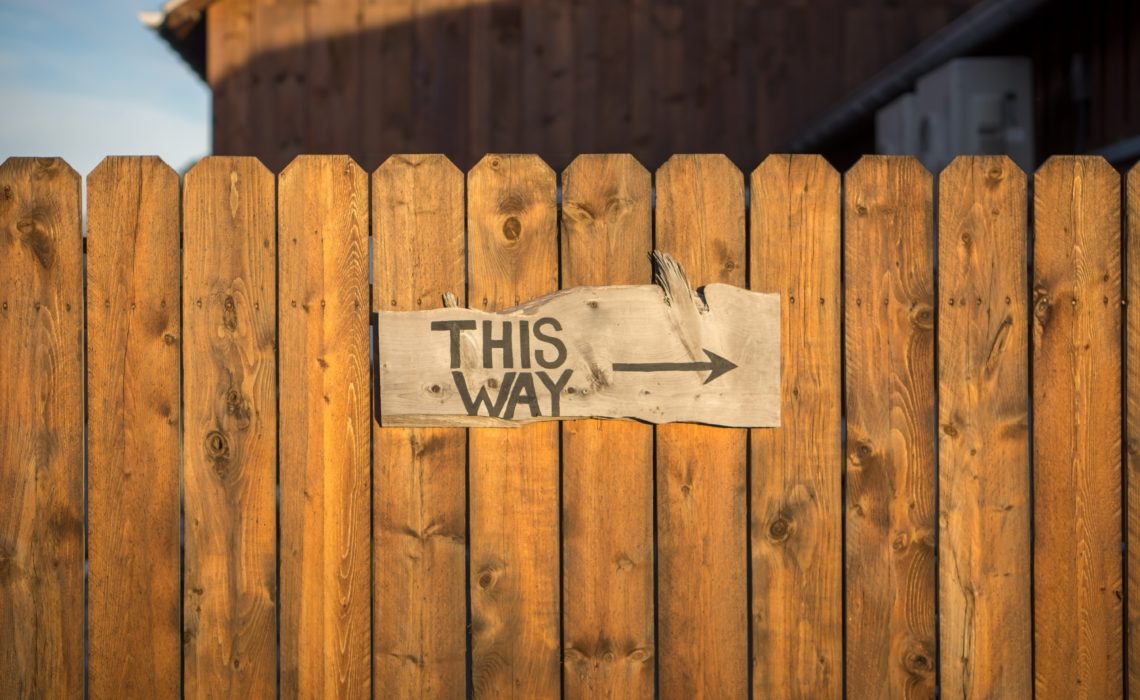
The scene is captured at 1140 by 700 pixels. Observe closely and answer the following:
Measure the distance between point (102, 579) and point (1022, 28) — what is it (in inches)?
190

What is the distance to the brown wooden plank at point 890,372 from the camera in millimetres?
2904

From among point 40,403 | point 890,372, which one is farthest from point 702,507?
point 40,403

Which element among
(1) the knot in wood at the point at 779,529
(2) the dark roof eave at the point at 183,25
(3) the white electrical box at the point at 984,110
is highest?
(2) the dark roof eave at the point at 183,25

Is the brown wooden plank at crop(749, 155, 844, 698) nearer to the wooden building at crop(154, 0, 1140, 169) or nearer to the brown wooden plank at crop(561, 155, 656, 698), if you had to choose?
the brown wooden plank at crop(561, 155, 656, 698)

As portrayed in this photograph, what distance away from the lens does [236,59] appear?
8.48 metres

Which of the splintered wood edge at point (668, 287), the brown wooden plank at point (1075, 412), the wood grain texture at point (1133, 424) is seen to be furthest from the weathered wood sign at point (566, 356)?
the wood grain texture at point (1133, 424)

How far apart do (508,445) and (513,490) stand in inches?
5.1

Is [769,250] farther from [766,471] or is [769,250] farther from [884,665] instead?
[884,665]

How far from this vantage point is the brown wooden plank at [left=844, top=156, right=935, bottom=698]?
2.90 m

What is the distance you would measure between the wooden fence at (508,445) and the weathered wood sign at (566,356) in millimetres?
63

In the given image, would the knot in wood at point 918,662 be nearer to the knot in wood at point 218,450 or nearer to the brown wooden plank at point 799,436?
the brown wooden plank at point 799,436

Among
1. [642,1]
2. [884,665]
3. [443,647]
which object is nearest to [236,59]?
[642,1]

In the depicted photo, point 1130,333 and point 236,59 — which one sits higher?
point 236,59

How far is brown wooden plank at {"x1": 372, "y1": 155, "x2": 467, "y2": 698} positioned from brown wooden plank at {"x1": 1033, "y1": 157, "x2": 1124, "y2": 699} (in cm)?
166
